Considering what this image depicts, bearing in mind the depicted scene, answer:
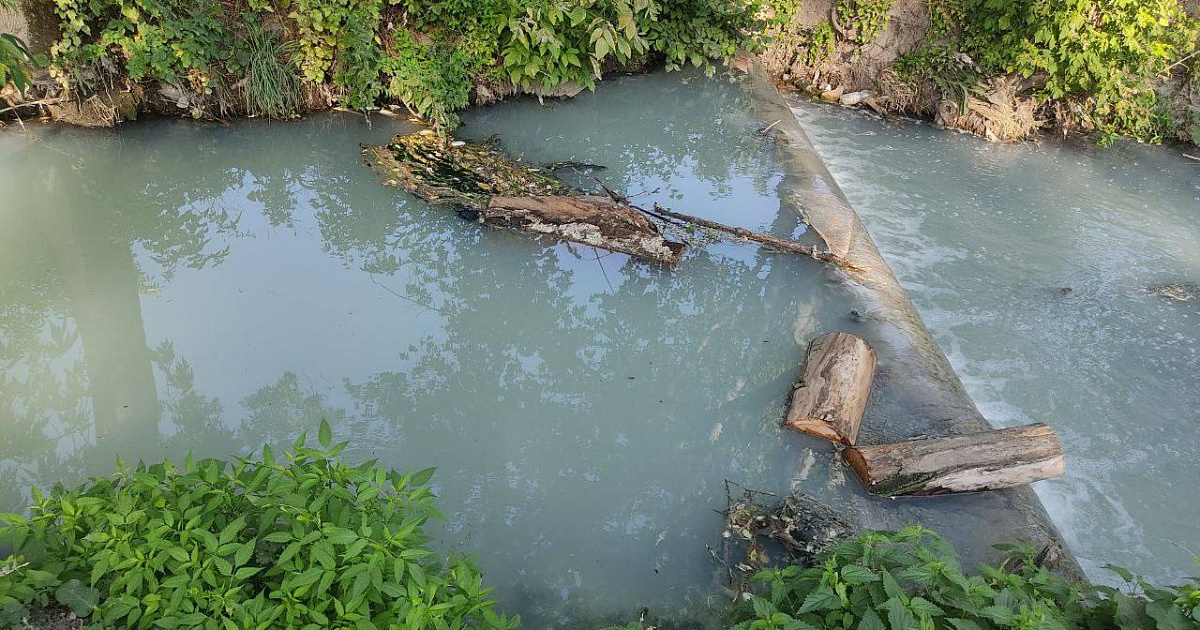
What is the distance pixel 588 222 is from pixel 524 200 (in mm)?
591

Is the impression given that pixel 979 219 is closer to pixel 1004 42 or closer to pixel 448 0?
pixel 1004 42

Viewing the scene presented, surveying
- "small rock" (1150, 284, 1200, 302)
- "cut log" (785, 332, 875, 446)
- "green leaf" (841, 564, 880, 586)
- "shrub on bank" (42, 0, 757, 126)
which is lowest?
"small rock" (1150, 284, 1200, 302)

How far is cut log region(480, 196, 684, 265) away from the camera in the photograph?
5.55 metres

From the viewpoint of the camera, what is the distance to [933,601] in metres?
2.55

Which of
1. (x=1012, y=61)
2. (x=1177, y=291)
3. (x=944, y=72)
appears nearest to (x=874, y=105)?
(x=944, y=72)

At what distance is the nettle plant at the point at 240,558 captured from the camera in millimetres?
2297

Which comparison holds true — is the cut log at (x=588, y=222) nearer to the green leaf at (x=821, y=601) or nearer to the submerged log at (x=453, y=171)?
the submerged log at (x=453, y=171)

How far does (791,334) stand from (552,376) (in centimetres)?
165

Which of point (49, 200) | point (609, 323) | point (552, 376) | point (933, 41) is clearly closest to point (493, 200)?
point (609, 323)

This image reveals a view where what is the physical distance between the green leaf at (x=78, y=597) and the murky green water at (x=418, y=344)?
139 centimetres

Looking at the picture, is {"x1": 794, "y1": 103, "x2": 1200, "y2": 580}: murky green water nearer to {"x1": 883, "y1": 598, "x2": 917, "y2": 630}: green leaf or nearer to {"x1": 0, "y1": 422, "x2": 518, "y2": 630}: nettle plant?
{"x1": 883, "y1": 598, "x2": 917, "y2": 630}: green leaf

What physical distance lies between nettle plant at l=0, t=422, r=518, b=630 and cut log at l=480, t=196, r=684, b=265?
316cm

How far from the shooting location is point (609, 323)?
16.2ft

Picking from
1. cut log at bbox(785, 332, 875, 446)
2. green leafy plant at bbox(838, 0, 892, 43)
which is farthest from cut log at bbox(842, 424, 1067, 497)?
green leafy plant at bbox(838, 0, 892, 43)
